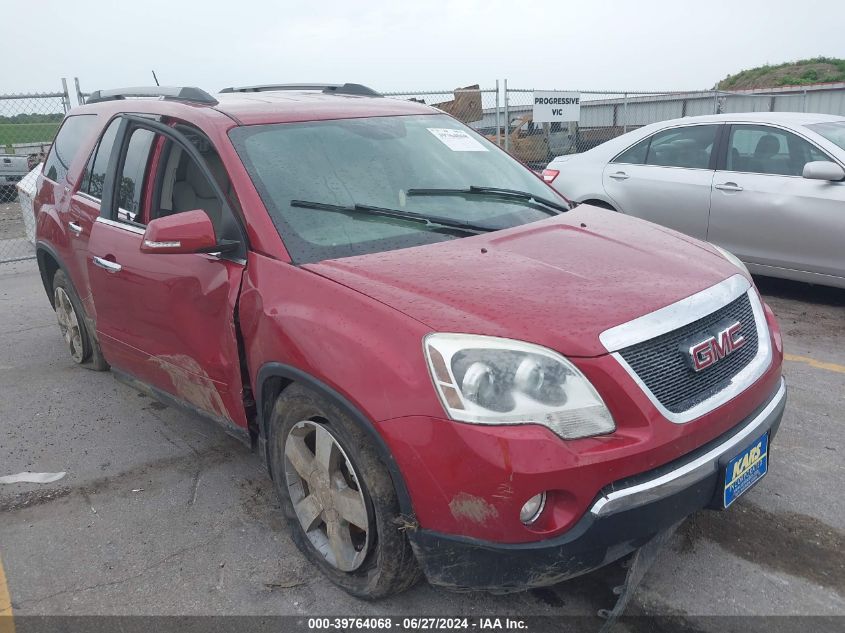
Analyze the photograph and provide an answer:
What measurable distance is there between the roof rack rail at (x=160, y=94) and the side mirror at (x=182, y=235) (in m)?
0.87

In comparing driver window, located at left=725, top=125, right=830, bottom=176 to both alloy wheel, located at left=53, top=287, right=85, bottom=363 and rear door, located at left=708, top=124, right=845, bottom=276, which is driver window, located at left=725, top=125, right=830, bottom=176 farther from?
alloy wheel, located at left=53, top=287, right=85, bottom=363

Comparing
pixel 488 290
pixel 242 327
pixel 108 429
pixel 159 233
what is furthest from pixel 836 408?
pixel 108 429

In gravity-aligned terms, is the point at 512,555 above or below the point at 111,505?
above

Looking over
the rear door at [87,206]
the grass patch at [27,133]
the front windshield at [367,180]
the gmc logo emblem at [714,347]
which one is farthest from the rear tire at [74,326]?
the grass patch at [27,133]

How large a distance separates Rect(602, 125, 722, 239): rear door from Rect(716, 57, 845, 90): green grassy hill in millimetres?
32383

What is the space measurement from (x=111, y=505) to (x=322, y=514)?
4.30 feet

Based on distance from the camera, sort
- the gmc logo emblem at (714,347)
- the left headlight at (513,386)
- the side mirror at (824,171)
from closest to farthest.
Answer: the left headlight at (513,386)
the gmc logo emblem at (714,347)
the side mirror at (824,171)

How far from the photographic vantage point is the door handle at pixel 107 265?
368 centimetres

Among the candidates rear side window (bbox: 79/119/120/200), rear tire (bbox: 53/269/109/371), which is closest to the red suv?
rear side window (bbox: 79/119/120/200)

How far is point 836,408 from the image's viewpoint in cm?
410

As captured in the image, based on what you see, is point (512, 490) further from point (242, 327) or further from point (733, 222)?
point (733, 222)

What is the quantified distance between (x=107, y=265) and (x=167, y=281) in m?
0.68

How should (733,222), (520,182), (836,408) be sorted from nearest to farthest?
1. (520,182)
2. (836,408)
3. (733,222)

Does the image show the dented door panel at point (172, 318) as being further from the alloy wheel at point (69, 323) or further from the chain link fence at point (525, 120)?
the chain link fence at point (525, 120)
